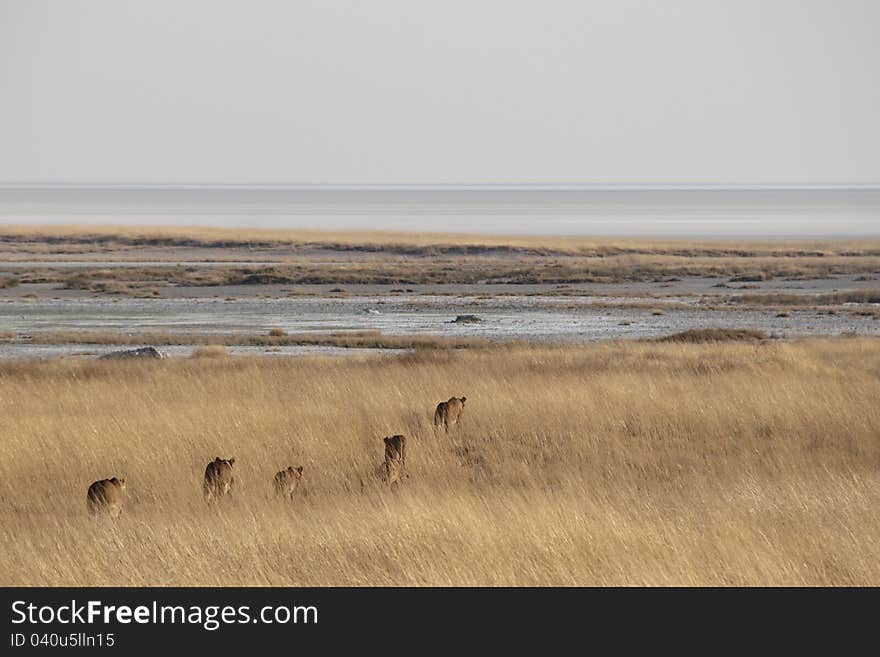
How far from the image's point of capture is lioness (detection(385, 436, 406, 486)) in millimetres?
12397

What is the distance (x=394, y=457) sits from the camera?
12547 mm

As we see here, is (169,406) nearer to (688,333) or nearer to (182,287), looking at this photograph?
(688,333)

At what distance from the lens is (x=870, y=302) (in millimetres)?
46938

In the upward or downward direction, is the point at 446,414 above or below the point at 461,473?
above

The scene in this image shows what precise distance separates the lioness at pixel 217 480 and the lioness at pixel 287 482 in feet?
1.48

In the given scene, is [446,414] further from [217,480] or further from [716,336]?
[716,336]

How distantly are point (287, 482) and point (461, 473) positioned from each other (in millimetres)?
2060

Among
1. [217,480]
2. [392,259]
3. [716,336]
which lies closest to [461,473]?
[217,480]

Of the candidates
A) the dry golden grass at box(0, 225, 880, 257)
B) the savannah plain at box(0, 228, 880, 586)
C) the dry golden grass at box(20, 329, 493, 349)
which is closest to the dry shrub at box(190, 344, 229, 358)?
the savannah plain at box(0, 228, 880, 586)

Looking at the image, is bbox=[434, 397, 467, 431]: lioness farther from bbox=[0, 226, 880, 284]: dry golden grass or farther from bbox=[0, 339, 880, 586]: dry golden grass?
bbox=[0, 226, 880, 284]: dry golden grass

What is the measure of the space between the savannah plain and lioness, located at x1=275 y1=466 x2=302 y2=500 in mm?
110

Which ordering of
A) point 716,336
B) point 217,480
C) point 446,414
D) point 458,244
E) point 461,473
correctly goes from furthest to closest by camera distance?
1. point 458,244
2. point 716,336
3. point 446,414
4. point 461,473
5. point 217,480

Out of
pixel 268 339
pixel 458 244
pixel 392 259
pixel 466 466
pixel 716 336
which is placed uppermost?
pixel 466 466

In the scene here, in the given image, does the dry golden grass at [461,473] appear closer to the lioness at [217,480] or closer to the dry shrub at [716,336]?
the lioness at [217,480]
